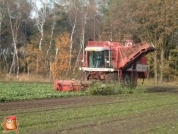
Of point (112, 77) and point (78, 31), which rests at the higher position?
point (78, 31)

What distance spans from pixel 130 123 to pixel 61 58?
41.5 metres

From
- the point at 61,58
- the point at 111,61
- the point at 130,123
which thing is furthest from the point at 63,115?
the point at 61,58

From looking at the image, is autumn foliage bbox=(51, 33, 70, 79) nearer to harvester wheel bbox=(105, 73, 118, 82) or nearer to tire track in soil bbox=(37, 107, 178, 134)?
harvester wheel bbox=(105, 73, 118, 82)

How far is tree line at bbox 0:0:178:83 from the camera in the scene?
54.2 m

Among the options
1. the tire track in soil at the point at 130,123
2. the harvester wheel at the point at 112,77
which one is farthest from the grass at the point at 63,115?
the harvester wheel at the point at 112,77

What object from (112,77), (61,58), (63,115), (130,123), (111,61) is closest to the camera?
(130,123)

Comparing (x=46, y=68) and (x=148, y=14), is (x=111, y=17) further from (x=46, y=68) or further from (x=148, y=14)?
(x=46, y=68)

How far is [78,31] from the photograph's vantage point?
6538 cm

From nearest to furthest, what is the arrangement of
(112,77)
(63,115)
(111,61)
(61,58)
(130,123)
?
(130,123)
(63,115)
(112,77)
(111,61)
(61,58)

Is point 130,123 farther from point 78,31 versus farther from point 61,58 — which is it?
point 78,31

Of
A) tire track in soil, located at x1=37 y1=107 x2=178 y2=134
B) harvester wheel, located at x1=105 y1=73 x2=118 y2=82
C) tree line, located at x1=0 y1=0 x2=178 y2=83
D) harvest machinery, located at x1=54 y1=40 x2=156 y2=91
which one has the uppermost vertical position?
tree line, located at x1=0 y1=0 x2=178 y2=83

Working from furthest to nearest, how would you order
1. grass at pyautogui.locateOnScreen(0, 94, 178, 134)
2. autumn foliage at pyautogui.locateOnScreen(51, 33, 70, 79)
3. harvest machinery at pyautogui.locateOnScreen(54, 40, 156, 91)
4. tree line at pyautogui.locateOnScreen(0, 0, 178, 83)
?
1. tree line at pyautogui.locateOnScreen(0, 0, 178, 83)
2. autumn foliage at pyautogui.locateOnScreen(51, 33, 70, 79)
3. harvest machinery at pyautogui.locateOnScreen(54, 40, 156, 91)
4. grass at pyautogui.locateOnScreen(0, 94, 178, 134)

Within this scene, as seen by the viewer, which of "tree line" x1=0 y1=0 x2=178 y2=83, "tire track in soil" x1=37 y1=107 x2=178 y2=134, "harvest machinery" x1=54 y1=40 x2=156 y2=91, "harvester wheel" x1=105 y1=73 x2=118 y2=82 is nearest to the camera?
"tire track in soil" x1=37 y1=107 x2=178 y2=134

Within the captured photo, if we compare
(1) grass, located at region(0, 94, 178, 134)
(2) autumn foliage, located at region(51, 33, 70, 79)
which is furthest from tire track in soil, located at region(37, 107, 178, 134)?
(2) autumn foliage, located at region(51, 33, 70, 79)
